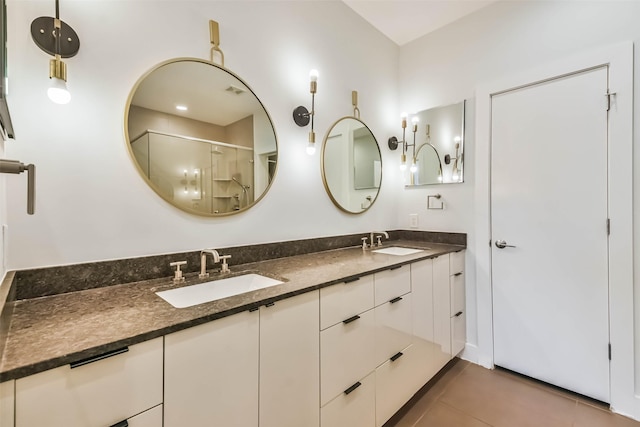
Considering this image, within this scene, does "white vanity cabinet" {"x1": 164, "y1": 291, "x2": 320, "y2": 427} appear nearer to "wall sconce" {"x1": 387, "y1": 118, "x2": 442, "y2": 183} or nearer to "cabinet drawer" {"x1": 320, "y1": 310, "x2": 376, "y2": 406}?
"cabinet drawer" {"x1": 320, "y1": 310, "x2": 376, "y2": 406}

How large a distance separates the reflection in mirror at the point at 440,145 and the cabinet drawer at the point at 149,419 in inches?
97.3

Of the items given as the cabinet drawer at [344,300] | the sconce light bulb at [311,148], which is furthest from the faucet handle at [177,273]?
the sconce light bulb at [311,148]

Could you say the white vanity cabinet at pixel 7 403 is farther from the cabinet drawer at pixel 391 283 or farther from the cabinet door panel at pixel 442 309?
the cabinet door panel at pixel 442 309

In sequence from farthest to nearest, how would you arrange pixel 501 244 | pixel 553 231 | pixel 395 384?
1. pixel 501 244
2. pixel 553 231
3. pixel 395 384

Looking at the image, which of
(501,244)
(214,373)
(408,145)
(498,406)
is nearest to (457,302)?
(501,244)

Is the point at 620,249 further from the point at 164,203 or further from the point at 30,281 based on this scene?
the point at 30,281

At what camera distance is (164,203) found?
1364mm

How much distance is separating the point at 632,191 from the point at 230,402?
7.92 feet

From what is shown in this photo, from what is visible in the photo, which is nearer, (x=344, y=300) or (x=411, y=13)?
(x=344, y=300)

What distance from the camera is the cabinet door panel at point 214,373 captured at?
0.81m

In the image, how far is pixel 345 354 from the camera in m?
1.31

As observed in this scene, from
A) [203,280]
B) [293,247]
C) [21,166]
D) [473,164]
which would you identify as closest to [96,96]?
[21,166]

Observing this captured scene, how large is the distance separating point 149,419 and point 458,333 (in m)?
2.22

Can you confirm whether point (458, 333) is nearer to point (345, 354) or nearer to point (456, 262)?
point (456, 262)
